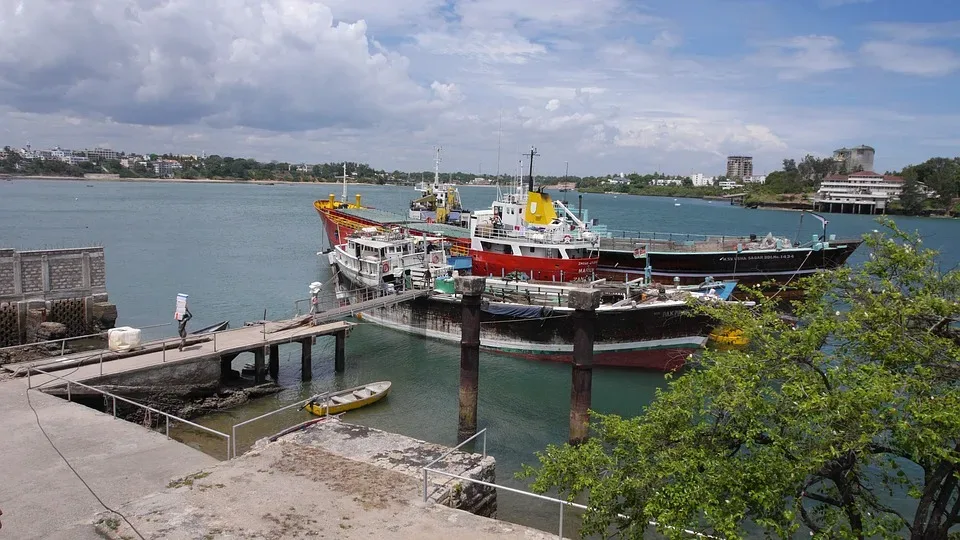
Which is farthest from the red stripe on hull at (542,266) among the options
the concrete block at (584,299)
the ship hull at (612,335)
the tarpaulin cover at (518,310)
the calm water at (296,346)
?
the concrete block at (584,299)

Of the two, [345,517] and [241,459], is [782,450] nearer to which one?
[345,517]

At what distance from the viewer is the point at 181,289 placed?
50.8 meters

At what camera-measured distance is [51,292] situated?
2866 centimetres

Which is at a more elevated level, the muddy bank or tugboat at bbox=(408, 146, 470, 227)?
tugboat at bbox=(408, 146, 470, 227)

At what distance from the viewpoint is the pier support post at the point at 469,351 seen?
71.4 ft

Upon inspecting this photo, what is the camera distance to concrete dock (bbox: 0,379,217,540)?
11680 millimetres

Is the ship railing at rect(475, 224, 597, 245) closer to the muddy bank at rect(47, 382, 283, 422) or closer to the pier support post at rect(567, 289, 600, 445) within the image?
the muddy bank at rect(47, 382, 283, 422)

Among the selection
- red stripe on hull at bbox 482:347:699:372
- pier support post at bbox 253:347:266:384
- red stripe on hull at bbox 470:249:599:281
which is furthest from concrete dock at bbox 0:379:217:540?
red stripe on hull at bbox 470:249:599:281

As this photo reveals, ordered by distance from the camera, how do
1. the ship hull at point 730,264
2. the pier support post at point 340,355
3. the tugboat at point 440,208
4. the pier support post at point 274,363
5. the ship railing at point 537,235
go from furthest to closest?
1. the tugboat at point 440,208
2. the ship hull at point 730,264
3. the ship railing at point 537,235
4. the pier support post at point 340,355
5. the pier support post at point 274,363

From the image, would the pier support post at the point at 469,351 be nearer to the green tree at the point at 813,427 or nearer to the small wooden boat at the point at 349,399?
the small wooden boat at the point at 349,399

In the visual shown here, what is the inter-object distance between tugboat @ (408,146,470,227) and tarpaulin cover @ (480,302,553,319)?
31.3 meters

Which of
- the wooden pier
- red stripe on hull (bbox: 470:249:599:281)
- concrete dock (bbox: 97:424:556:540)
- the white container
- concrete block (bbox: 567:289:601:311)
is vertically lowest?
the wooden pier

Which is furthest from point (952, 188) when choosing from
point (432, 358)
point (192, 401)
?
point (192, 401)

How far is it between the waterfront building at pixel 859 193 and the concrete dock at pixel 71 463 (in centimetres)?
16708
